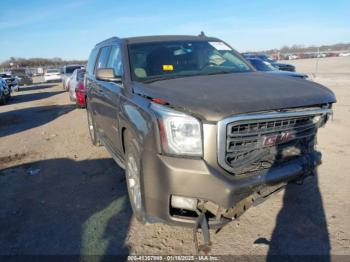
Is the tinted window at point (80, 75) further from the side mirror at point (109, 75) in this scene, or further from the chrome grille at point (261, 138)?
the chrome grille at point (261, 138)

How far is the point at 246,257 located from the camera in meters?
2.94

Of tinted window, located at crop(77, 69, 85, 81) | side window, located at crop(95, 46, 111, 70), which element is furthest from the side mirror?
tinted window, located at crop(77, 69, 85, 81)

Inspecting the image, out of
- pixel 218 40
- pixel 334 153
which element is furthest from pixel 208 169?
pixel 334 153

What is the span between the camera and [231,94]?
286 cm

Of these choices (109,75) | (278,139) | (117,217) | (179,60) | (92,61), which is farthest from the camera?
(92,61)

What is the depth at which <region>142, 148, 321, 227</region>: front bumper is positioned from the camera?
2.56m

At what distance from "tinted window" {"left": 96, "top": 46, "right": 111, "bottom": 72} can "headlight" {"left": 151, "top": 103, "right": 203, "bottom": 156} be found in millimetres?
2884

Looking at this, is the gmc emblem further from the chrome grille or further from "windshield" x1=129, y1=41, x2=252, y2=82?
"windshield" x1=129, y1=41, x2=252, y2=82

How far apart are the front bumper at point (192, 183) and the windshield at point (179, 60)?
135 cm

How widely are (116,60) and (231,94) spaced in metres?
2.19

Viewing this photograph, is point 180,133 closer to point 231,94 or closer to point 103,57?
point 231,94

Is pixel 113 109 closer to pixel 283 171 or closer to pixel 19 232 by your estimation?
pixel 19 232

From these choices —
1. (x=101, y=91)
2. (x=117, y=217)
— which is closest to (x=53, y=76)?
(x=101, y=91)

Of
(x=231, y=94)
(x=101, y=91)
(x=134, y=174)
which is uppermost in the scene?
(x=231, y=94)
